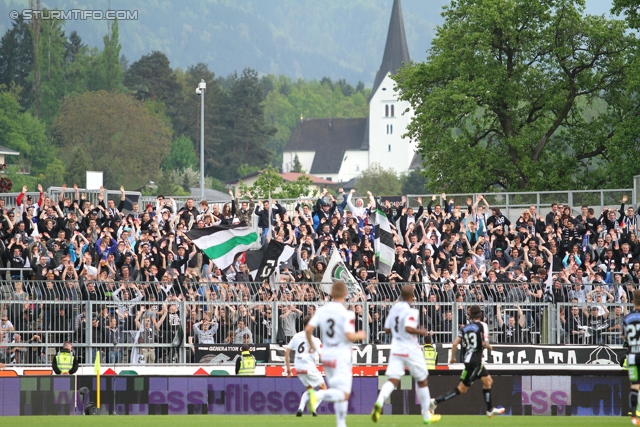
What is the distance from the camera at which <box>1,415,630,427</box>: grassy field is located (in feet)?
56.4

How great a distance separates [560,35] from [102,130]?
252 feet

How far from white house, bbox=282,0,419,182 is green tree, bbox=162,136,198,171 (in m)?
47.5

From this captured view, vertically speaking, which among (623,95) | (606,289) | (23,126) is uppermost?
(23,126)

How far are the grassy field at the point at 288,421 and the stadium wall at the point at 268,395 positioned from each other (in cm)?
88

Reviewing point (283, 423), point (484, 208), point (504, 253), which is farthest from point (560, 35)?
point (283, 423)

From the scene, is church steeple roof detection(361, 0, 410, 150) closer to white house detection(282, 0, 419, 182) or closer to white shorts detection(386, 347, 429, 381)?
white house detection(282, 0, 419, 182)

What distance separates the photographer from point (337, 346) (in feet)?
46.6

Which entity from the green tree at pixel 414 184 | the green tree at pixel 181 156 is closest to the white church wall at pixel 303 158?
the green tree at pixel 414 184

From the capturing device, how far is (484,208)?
30.9m

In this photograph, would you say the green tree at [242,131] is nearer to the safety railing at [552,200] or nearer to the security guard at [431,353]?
the safety railing at [552,200]

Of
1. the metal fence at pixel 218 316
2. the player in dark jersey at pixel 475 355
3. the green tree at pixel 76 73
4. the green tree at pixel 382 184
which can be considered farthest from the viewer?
the green tree at pixel 382 184

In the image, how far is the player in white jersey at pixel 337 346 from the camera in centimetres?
1401

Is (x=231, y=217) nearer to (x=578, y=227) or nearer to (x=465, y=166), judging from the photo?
(x=578, y=227)

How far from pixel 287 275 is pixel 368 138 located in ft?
520
